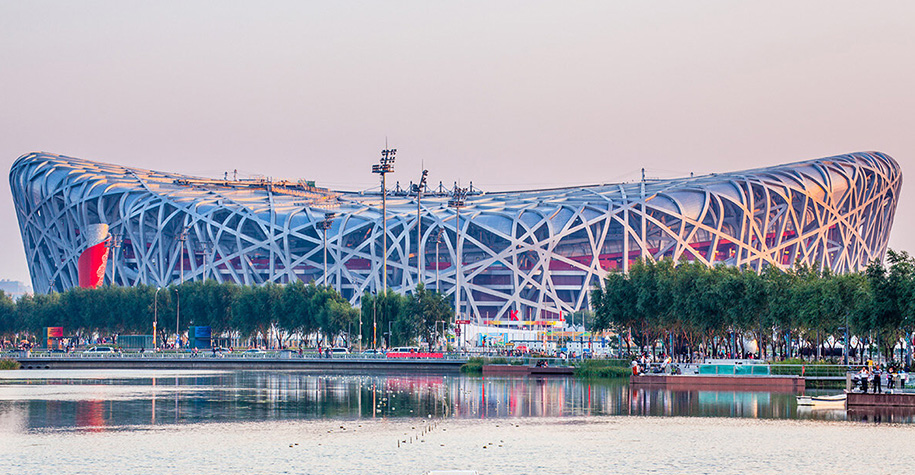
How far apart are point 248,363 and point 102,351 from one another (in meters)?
23.7

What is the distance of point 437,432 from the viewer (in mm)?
42156

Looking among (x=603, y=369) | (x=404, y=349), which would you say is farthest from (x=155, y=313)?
(x=603, y=369)

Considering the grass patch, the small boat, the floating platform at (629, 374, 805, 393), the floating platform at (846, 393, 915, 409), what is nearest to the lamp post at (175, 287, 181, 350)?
the grass patch

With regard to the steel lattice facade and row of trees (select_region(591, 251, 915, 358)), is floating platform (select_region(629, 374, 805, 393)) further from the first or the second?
the steel lattice facade

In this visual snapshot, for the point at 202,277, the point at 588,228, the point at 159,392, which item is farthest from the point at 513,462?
the point at 202,277

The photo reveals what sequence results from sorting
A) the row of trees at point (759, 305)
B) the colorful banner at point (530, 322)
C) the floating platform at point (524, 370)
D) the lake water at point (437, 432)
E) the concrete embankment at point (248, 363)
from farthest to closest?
the colorful banner at point (530, 322)
the concrete embankment at point (248, 363)
the floating platform at point (524, 370)
the row of trees at point (759, 305)
the lake water at point (437, 432)

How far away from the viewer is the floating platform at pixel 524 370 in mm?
82000

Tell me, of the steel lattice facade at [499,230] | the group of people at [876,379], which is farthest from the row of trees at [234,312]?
the group of people at [876,379]

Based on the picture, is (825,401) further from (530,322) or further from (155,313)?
(530,322)

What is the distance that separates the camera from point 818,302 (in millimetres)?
74750

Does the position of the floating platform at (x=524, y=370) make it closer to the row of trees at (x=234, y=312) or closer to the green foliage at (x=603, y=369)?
the green foliage at (x=603, y=369)

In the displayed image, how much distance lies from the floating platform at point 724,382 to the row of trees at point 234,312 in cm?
4338

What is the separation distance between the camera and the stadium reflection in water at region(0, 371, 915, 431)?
157 feet

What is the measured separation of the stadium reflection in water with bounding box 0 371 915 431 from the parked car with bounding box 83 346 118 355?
108 feet
